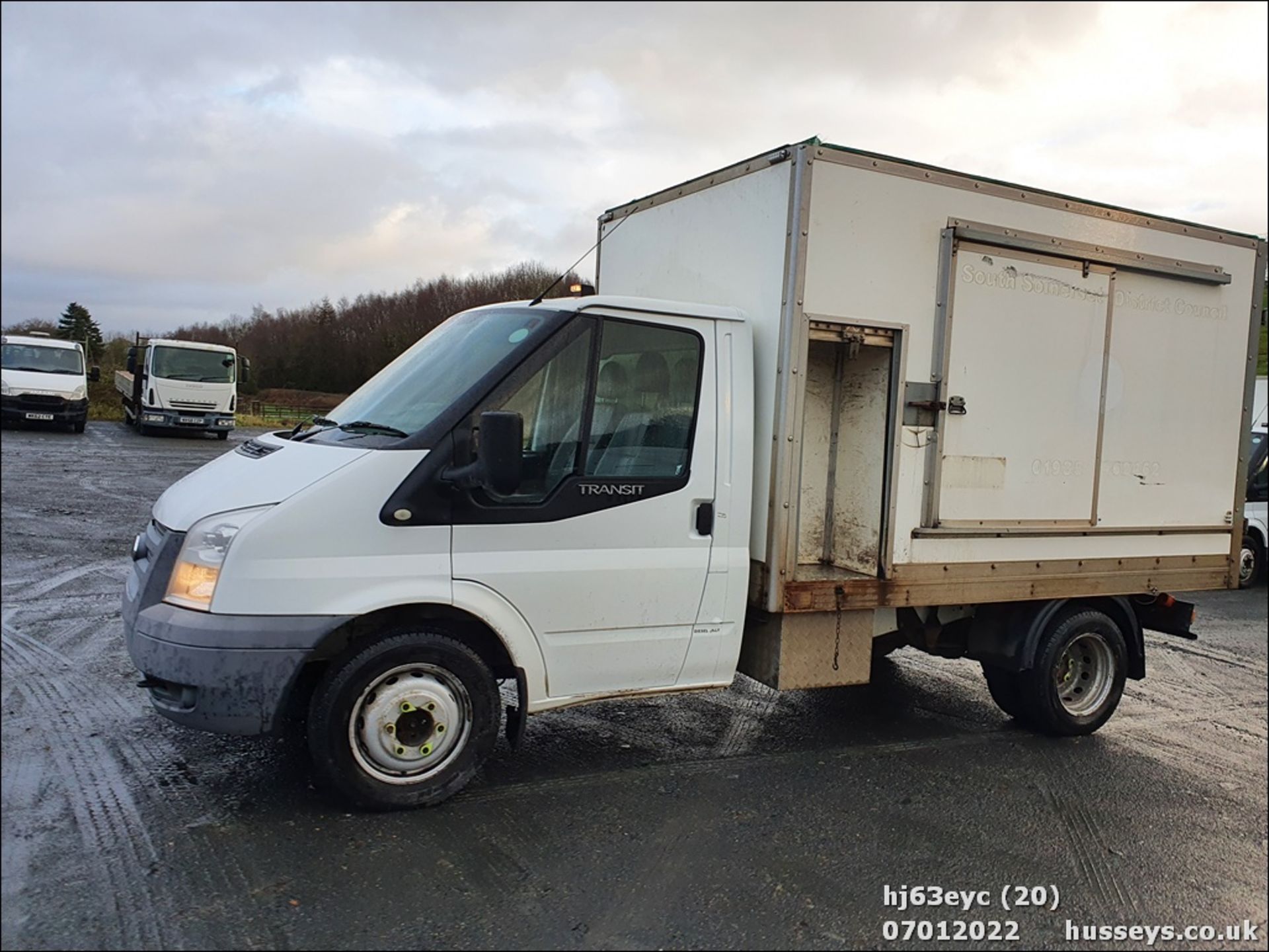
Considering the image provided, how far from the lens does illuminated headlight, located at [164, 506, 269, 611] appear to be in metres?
3.88

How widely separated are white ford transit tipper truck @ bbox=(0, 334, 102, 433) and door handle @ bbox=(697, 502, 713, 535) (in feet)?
8.92

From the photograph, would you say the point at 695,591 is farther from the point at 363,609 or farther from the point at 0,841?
the point at 0,841

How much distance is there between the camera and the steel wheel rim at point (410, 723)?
416 cm

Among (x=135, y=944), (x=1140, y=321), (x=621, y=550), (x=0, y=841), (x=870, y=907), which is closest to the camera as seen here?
(x=0, y=841)

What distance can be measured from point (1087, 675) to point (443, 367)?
4.49m

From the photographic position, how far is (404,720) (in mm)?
4250

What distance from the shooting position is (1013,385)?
5.55 meters

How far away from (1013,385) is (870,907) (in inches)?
121

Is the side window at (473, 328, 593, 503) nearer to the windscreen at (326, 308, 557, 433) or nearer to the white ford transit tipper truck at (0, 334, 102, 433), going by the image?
the windscreen at (326, 308, 557, 433)

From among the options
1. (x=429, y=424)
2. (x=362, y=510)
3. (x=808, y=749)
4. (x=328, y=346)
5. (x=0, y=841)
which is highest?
(x=328, y=346)

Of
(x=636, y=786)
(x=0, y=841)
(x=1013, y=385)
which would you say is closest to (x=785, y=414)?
(x=1013, y=385)

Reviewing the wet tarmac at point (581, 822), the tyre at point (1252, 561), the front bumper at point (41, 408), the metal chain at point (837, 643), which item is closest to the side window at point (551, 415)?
the wet tarmac at point (581, 822)

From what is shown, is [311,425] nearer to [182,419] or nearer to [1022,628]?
[182,419]

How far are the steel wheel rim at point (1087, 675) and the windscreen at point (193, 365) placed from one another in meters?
5.10
